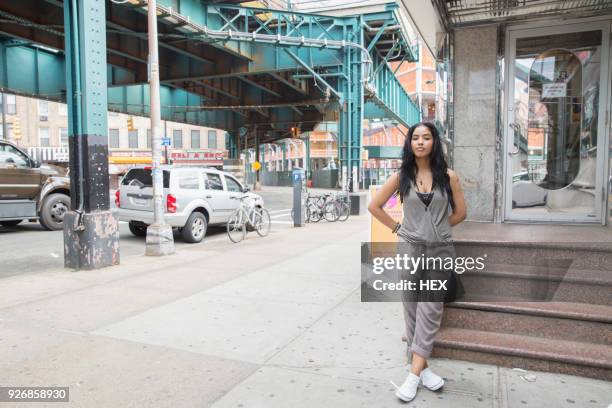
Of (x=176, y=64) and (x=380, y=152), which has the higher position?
(x=176, y=64)

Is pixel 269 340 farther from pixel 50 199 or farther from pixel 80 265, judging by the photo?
pixel 50 199

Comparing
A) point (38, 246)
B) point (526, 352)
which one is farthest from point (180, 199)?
point (526, 352)

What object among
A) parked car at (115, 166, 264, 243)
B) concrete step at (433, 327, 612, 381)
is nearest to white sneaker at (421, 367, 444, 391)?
concrete step at (433, 327, 612, 381)

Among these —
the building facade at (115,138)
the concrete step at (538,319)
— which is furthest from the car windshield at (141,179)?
the building facade at (115,138)

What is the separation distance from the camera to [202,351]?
4246 mm

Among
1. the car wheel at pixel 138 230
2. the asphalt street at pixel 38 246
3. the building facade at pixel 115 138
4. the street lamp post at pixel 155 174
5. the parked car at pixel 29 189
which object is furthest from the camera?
the building facade at pixel 115 138

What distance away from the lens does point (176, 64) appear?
20.2 metres

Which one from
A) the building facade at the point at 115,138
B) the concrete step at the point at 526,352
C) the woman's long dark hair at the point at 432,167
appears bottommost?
the concrete step at the point at 526,352

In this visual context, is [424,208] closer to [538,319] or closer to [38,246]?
[538,319]

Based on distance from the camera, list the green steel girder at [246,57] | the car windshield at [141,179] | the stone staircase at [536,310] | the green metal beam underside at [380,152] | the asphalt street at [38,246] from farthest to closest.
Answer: the green metal beam underside at [380,152]
the green steel girder at [246,57]
the car windshield at [141,179]
the asphalt street at [38,246]
the stone staircase at [536,310]

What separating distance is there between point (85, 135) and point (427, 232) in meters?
6.25

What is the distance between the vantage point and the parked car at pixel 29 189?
41.2 feet

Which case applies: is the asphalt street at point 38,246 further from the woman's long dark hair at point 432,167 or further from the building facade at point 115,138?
the building facade at point 115,138

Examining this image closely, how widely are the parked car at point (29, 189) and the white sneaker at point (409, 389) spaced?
11898mm
